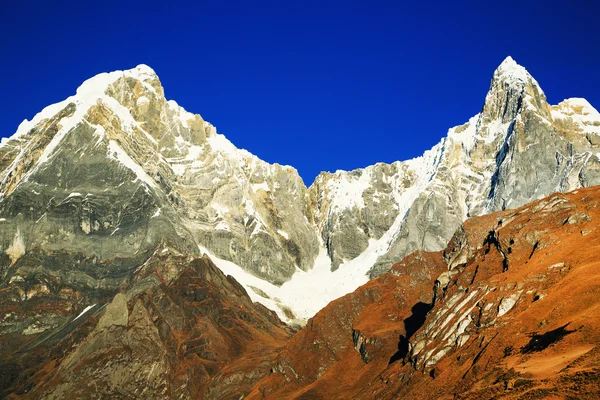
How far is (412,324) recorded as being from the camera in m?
98.2

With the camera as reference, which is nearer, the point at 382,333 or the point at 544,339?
the point at 544,339

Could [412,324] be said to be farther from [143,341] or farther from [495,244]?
[143,341]

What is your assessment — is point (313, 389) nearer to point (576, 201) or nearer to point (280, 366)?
point (280, 366)

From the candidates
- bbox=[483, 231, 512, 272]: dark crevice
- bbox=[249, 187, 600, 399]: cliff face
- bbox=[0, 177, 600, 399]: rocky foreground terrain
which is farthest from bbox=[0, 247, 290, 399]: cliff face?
bbox=[483, 231, 512, 272]: dark crevice

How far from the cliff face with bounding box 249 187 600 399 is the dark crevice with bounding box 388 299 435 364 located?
0.28m

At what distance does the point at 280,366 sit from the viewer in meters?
115

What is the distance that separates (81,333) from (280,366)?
66.1m

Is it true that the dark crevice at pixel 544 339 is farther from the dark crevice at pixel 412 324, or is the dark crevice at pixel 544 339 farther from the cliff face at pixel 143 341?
the cliff face at pixel 143 341

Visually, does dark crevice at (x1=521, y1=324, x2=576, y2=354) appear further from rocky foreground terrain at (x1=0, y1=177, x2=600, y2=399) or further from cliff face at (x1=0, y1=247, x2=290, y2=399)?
cliff face at (x1=0, y1=247, x2=290, y2=399)

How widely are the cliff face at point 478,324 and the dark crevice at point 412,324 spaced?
0.28m

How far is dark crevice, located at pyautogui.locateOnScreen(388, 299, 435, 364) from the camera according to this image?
88.8m

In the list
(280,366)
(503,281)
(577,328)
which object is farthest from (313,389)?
(577,328)

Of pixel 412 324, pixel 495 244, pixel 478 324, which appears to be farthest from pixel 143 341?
pixel 478 324

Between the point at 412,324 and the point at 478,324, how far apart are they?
31.4m
